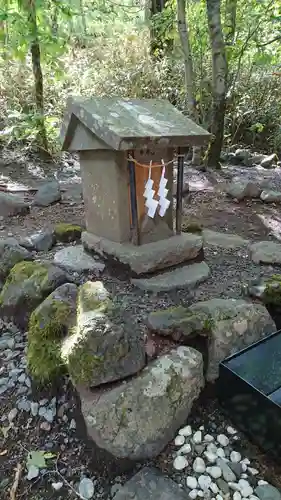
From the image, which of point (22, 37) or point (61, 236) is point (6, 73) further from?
point (61, 236)

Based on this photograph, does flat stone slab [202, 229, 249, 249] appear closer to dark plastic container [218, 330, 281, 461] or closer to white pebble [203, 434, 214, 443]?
dark plastic container [218, 330, 281, 461]

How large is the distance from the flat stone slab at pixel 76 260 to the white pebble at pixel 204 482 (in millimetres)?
1388

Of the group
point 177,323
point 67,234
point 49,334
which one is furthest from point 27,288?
point 177,323

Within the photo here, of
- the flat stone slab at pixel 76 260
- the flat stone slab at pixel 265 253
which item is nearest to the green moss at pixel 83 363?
the flat stone slab at pixel 76 260

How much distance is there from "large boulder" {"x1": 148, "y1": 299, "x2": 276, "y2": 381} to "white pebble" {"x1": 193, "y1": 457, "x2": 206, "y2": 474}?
423 mm

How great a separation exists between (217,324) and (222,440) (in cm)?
55

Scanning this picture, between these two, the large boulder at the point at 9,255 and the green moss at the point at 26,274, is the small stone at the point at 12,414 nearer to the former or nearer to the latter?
the green moss at the point at 26,274

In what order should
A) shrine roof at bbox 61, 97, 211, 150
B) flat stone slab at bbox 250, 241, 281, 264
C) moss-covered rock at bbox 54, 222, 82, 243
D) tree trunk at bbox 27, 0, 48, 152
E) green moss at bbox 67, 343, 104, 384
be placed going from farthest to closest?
tree trunk at bbox 27, 0, 48, 152 → moss-covered rock at bbox 54, 222, 82, 243 → flat stone slab at bbox 250, 241, 281, 264 → shrine roof at bbox 61, 97, 211, 150 → green moss at bbox 67, 343, 104, 384

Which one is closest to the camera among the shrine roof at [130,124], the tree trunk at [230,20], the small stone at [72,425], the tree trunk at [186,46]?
the small stone at [72,425]

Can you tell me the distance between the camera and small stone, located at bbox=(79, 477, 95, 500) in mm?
1549

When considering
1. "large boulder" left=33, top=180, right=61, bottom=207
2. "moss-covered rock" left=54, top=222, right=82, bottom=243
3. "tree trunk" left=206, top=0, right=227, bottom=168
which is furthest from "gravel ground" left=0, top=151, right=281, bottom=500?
"tree trunk" left=206, top=0, right=227, bottom=168

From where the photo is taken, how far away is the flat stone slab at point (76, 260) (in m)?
2.59

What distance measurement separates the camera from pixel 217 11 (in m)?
4.54

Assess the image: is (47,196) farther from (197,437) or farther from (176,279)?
(197,437)
